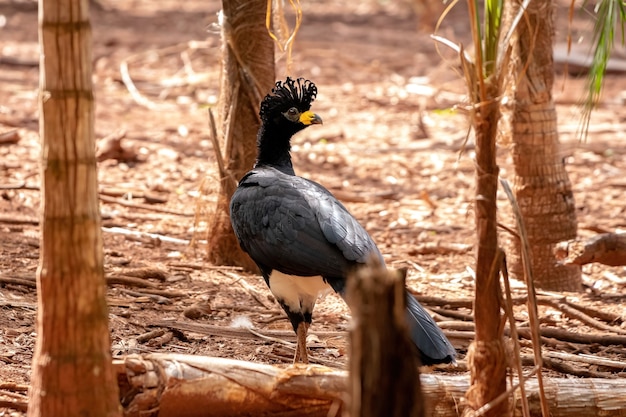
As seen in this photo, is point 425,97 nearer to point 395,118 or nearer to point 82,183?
point 395,118

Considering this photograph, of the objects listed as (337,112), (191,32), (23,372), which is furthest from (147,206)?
(191,32)

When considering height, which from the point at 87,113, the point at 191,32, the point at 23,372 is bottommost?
the point at 23,372

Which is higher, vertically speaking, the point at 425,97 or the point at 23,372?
the point at 425,97

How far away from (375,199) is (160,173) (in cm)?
214

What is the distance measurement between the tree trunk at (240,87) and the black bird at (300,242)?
0.68m

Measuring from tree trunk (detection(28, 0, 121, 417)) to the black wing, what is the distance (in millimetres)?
1918

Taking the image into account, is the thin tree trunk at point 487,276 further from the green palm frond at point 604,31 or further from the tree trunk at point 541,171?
the tree trunk at point 541,171

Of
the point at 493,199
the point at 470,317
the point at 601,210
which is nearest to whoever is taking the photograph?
the point at 493,199

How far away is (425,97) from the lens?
13.6 metres

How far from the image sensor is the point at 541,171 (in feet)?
21.9

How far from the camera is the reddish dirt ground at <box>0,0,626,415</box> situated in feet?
18.9

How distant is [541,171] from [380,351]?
4.37 metres

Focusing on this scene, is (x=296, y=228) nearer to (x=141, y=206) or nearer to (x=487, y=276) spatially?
(x=487, y=276)

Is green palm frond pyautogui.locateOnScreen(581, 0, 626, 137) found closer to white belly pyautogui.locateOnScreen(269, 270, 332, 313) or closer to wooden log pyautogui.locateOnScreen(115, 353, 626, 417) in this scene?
white belly pyautogui.locateOnScreen(269, 270, 332, 313)
